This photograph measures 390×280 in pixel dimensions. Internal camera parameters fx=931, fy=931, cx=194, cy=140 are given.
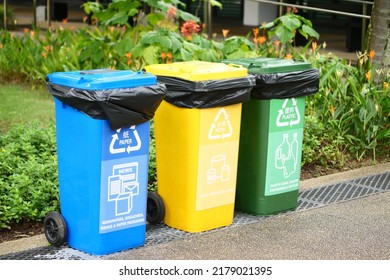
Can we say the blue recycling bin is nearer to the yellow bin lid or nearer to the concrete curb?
the concrete curb

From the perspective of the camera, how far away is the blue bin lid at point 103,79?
5.64 meters

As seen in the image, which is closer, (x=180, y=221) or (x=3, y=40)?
(x=180, y=221)

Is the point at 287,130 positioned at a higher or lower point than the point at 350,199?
higher

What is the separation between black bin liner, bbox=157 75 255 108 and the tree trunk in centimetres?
320

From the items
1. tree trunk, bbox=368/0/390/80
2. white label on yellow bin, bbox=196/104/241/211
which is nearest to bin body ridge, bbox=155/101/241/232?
white label on yellow bin, bbox=196/104/241/211

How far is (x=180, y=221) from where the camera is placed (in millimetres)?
6406

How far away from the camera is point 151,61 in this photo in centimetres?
915

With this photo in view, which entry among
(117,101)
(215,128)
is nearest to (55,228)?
(117,101)

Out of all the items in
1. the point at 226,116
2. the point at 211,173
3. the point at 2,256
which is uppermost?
the point at 226,116
